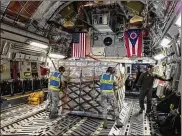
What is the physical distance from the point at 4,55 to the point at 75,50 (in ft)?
22.2

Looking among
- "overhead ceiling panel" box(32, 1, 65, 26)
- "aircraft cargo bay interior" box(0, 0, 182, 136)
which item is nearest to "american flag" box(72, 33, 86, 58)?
"aircraft cargo bay interior" box(0, 0, 182, 136)

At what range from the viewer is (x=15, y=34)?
287 centimetres

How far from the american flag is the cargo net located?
2.41 meters

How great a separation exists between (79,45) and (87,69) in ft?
9.52

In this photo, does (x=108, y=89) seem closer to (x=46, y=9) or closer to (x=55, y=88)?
(x=55, y=88)

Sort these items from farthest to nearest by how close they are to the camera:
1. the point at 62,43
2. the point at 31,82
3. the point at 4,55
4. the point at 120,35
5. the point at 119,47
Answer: the point at 62,43 < the point at 120,35 < the point at 119,47 < the point at 31,82 < the point at 4,55

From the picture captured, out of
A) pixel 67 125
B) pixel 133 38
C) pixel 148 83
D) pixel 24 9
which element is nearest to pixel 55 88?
pixel 67 125

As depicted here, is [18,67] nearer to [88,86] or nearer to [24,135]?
[24,135]

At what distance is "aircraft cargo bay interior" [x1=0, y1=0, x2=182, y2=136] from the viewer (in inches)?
123

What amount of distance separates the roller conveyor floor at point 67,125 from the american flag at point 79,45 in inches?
130

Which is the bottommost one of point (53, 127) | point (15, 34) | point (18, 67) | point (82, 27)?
point (53, 127)

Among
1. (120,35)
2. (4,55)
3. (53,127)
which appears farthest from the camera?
(120,35)

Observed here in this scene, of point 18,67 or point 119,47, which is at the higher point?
point 119,47

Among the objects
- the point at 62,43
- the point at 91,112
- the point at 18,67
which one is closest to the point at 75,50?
the point at 62,43
